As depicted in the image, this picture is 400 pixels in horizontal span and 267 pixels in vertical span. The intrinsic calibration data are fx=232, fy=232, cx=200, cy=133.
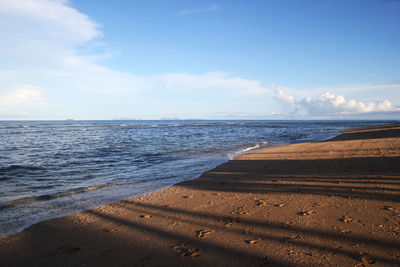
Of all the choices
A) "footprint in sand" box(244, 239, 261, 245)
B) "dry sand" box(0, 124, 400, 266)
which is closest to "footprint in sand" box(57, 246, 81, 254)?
"dry sand" box(0, 124, 400, 266)

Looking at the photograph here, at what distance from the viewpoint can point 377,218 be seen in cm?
421

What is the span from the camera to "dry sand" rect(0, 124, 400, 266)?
329cm

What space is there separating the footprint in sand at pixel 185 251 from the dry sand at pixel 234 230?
2 centimetres

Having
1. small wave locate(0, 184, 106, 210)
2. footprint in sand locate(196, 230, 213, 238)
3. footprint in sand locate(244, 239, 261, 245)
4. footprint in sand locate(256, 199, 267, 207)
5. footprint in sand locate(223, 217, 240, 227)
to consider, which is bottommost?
small wave locate(0, 184, 106, 210)

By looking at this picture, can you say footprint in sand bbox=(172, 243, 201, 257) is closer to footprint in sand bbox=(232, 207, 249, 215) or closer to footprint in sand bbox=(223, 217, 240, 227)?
footprint in sand bbox=(223, 217, 240, 227)

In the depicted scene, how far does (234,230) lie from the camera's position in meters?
4.12

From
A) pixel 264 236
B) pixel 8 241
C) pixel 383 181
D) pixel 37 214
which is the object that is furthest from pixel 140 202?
pixel 383 181

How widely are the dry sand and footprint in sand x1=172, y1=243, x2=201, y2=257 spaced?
2cm

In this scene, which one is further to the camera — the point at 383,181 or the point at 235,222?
the point at 383,181

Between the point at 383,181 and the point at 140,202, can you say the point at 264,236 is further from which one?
the point at 383,181

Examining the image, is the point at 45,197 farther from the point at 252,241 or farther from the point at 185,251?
the point at 252,241

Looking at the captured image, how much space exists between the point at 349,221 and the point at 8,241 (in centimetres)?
608

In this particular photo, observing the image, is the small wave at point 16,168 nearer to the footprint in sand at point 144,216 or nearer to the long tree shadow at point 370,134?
the footprint in sand at point 144,216

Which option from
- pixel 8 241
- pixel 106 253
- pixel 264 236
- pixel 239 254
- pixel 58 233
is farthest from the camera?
pixel 58 233
